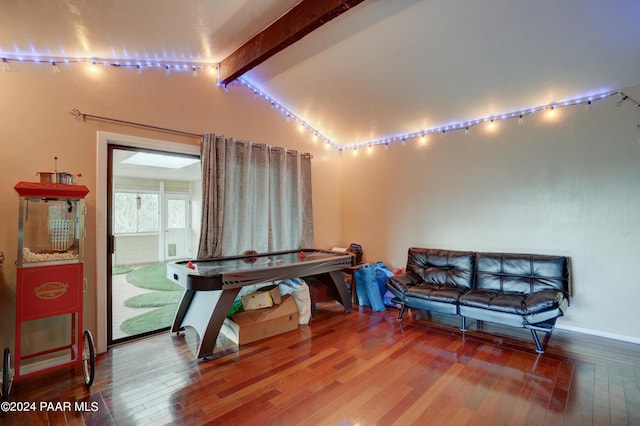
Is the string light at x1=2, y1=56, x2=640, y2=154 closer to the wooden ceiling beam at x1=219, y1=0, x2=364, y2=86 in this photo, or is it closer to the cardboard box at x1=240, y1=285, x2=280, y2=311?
the wooden ceiling beam at x1=219, y1=0, x2=364, y2=86

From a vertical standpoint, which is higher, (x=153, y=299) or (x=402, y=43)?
(x=402, y=43)

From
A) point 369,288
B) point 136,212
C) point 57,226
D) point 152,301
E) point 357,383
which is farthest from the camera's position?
point 136,212

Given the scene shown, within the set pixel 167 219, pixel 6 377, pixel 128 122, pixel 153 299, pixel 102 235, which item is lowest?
pixel 153 299

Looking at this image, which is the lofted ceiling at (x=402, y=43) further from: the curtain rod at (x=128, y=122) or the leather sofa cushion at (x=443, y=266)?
the leather sofa cushion at (x=443, y=266)

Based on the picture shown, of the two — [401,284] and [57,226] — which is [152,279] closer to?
[57,226]

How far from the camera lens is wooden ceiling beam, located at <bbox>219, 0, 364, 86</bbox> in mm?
2388

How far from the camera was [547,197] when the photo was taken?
134 inches

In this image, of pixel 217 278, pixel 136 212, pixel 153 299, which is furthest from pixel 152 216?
pixel 217 278

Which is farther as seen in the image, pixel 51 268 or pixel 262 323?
pixel 262 323

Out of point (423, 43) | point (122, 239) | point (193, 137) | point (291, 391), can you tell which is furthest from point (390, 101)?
point (122, 239)

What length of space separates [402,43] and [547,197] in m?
2.36

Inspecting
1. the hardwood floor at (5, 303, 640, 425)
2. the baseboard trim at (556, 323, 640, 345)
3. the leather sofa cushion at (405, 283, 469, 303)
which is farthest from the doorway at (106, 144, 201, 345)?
the baseboard trim at (556, 323, 640, 345)

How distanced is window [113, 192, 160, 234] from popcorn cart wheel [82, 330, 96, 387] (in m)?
5.20

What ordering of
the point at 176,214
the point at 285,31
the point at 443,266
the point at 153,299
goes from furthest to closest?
the point at 176,214, the point at 153,299, the point at 443,266, the point at 285,31
